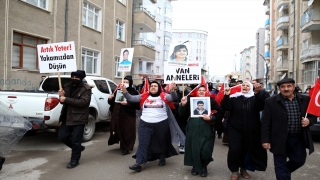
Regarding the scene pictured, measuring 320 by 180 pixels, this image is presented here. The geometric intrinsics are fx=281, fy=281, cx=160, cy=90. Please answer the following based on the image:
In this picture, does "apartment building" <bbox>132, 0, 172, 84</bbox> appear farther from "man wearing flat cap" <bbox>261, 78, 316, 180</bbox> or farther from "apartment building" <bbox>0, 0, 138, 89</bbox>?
"man wearing flat cap" <bbox>261, 78, 316, 180</bbox>

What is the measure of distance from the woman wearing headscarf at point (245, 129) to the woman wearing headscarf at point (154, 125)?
3.94 ft

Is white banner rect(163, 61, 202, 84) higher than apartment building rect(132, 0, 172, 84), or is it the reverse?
apartment building rect(132, 0, 172, 84)

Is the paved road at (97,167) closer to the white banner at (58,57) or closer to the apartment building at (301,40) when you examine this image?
the white banner at (58,57)

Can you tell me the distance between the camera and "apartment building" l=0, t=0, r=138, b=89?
452 inches

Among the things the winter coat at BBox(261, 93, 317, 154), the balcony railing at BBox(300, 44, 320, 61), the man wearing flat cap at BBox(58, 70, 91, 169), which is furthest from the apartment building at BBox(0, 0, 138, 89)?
the balcony railing at BBox(300, 44, 320, 61)

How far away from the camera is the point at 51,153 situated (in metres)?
6.61

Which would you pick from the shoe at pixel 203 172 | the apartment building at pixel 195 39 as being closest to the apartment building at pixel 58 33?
the shoe at pixel 203 172

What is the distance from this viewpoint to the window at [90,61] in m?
16.7

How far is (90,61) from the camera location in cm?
1736

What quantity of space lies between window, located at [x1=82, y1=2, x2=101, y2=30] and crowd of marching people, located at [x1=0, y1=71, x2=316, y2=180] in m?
12.0

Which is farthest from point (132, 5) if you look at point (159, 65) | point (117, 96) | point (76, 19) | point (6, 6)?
point (159, 65)

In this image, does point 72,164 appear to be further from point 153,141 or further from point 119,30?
point 119,30

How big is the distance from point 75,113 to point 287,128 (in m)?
3.74

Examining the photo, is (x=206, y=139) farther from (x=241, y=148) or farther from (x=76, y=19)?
(x=76, y=19)
